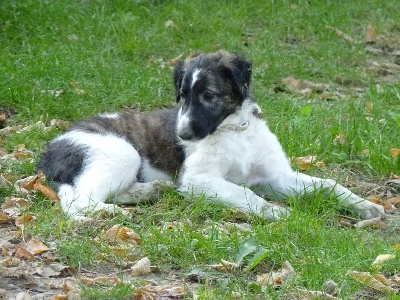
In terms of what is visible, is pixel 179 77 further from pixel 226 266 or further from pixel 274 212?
pixel 226 266

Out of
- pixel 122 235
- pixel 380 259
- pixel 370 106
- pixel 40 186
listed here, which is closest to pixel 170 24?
pixel 370 106

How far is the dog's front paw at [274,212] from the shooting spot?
19.0ft

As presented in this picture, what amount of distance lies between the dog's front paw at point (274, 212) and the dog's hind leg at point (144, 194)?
90cm

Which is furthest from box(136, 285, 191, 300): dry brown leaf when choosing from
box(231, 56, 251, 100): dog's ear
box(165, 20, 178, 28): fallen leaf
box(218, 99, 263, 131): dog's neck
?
box(165, 20, 178, 28): fallen leaf

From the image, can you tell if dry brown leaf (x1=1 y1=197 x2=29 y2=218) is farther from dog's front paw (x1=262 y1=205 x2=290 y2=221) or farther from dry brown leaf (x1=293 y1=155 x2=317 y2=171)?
dry brown leaf (x1=293 y1=155 x2=317 y2=171)

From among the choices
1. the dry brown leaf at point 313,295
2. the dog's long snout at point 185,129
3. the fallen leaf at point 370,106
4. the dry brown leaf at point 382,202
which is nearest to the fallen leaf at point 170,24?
the fallen leaf at point 370,106

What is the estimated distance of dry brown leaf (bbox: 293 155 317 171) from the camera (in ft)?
23.7

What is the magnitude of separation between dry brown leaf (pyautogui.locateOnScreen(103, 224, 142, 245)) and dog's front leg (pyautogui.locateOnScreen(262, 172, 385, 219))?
54.2 inches

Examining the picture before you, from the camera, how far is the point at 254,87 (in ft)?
31.6

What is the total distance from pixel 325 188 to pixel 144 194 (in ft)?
4.47

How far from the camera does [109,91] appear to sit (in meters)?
9.00

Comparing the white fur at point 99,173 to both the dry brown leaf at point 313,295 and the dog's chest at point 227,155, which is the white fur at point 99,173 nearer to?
the dog's chest at point 227,155

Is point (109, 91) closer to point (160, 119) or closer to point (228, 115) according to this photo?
point (160, 119)

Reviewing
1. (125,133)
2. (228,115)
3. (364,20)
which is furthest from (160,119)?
(364,20)
